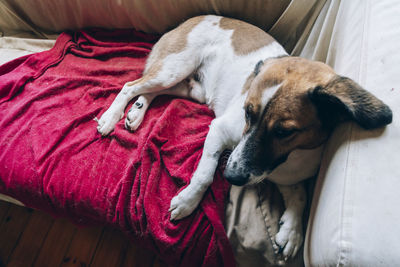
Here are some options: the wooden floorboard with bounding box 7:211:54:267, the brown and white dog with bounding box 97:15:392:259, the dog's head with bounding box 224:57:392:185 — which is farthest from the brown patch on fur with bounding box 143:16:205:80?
the wooden floorboard with bounding box 7:211:54:267

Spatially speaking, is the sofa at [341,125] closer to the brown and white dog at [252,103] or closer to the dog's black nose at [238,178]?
the brown and white dog at [252,103]

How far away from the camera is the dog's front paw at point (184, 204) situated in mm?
1226

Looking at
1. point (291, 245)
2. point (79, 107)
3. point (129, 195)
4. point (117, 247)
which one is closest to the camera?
point (291, 245)

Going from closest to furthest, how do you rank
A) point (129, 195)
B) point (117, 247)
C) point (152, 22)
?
point (129, 195), point (117, 247), point (152, 22)

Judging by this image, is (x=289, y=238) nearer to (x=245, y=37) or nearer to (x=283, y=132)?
(x=283, y=132)

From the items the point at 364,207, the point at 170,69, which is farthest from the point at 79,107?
the point at 364,207

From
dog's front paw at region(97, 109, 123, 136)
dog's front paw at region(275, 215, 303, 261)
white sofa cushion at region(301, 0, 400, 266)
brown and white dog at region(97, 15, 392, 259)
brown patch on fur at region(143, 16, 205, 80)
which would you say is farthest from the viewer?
brown patch on fur at region(143, 16, 205, 80)

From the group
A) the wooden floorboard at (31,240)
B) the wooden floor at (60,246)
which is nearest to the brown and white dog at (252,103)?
the wooden floor at (60,246)

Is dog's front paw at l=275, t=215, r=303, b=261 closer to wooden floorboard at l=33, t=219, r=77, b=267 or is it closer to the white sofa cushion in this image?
the white sofa cushion

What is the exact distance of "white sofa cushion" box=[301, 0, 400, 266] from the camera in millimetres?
734

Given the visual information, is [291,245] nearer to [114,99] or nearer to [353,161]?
[353,161]

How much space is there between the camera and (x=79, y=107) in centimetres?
168

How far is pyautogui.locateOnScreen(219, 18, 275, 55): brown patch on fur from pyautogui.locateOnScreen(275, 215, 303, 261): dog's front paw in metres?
0.97

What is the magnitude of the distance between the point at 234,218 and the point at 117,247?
3.27 ft
